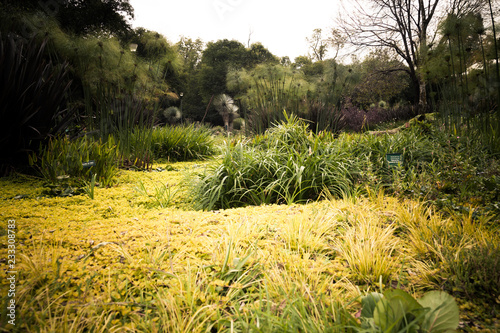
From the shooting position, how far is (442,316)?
792mm

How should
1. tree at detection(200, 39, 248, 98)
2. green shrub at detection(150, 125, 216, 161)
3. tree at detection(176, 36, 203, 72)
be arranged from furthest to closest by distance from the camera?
1. tree at detection(176, 36, 203, 72)
2. tree at detection(200, 39, 248, 98)
3. green shrub at detection(150, 125, 216, 161)

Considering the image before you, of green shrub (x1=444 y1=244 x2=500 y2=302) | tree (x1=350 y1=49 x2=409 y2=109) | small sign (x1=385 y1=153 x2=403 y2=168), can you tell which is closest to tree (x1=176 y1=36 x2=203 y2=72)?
tree (x1=350 y1=49 x2=409 y2=109)

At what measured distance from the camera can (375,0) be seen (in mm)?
12320

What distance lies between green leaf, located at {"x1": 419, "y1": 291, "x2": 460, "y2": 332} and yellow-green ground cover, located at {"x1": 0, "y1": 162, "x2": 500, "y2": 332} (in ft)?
0.67

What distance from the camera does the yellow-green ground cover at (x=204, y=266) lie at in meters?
0.94

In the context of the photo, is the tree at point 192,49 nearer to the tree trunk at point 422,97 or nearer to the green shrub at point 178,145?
the tree trunk at point 422,97

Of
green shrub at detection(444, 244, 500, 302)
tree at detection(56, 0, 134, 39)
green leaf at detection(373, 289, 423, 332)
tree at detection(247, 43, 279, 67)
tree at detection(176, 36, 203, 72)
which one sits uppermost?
tree at detection(176, 36, 203, 72)

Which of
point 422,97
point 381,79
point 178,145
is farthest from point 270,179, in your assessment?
point 381,79

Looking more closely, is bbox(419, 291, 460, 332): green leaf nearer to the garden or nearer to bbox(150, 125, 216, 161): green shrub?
the garden


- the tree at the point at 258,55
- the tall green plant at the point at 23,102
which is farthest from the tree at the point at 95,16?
the tree at the point at 258,55

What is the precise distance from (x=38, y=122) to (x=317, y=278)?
3392mm

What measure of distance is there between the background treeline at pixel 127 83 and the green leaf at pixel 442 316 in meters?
3.27

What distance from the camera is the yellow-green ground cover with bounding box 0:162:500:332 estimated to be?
3.07 ft

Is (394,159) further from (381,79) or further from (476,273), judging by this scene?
(381,79)
